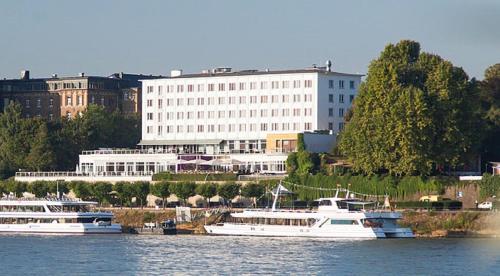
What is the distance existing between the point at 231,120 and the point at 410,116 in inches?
1562

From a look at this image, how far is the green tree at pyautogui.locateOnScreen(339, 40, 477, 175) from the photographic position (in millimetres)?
131000

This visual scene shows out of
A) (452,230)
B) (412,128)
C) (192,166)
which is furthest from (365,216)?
(192,166)

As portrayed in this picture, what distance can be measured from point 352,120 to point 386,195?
8.98 m

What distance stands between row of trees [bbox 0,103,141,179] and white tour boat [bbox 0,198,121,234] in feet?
109

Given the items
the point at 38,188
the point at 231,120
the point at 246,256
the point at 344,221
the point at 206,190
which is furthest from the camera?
the point at 231,120

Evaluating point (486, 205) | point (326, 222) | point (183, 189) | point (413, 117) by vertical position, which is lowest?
point (326, 222)

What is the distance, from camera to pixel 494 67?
156500 mm

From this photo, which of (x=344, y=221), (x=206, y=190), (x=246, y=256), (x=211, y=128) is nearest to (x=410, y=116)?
(x=344, y=221)

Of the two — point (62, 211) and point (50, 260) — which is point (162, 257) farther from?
point (62, 211)

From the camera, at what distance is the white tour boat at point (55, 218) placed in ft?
425

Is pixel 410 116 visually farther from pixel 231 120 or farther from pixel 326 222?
pixel 231 120

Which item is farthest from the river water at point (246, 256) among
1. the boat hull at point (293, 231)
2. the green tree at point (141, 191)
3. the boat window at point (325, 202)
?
the green tree at point (141, 191)

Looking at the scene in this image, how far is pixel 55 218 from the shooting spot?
131 metres

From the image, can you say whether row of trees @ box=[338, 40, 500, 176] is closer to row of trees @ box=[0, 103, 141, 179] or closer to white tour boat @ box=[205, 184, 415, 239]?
white tour boat @ box=[205, 184, 415, 239]
